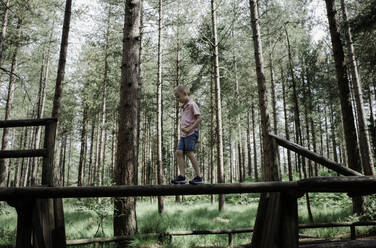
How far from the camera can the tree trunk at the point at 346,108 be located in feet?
25.9

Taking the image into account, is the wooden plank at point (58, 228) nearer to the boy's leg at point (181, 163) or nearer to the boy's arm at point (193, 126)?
the boy's leg at point (181, 163)

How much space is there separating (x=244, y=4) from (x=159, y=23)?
15.5ft

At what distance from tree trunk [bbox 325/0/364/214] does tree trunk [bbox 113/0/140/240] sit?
654 centimetres

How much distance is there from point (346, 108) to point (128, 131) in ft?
22.8

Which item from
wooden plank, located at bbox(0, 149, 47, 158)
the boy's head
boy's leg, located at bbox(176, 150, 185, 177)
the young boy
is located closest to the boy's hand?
the young boy

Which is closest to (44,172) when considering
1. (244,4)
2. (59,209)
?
(59,209)

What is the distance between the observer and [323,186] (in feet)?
7.88

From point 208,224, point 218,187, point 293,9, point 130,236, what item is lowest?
point 208,224

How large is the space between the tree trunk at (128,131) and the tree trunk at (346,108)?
21.5ft

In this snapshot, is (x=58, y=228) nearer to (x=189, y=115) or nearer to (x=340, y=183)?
(x=189, y=115)

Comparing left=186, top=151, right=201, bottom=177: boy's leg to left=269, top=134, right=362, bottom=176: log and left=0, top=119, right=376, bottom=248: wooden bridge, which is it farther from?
left=269, top=134, right=362, bottom=176: log

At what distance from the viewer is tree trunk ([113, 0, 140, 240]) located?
5.62 meters

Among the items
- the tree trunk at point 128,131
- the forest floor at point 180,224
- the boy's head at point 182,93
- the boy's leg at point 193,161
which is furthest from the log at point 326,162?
the forest floor at point 180,224

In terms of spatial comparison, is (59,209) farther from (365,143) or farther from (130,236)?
(365,143)
